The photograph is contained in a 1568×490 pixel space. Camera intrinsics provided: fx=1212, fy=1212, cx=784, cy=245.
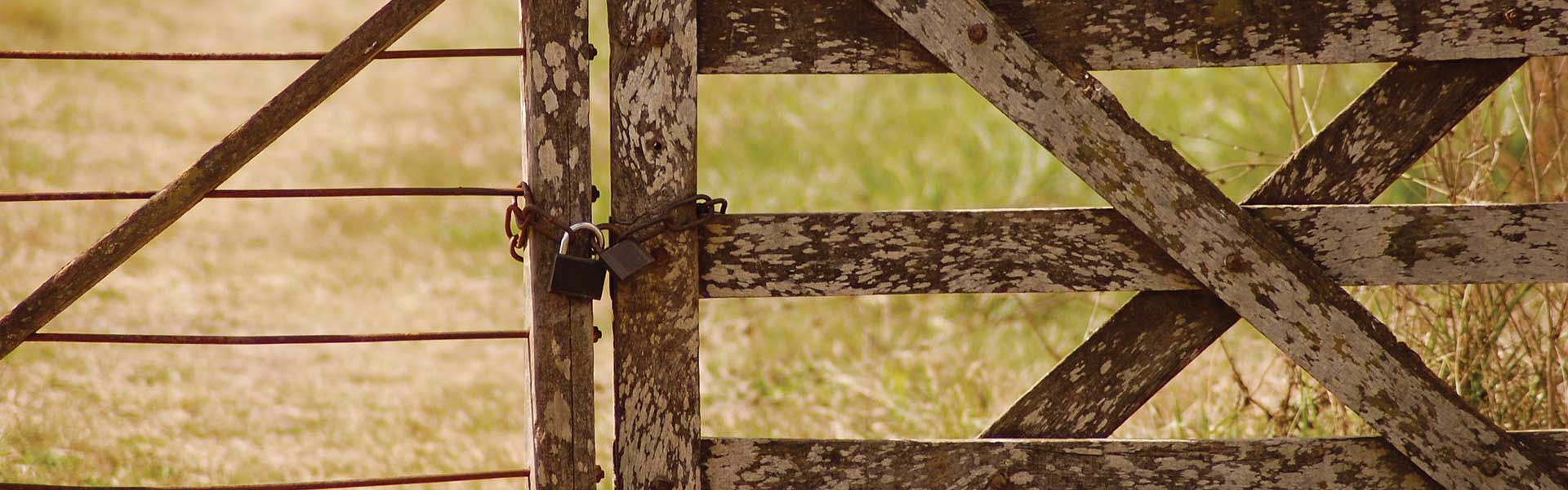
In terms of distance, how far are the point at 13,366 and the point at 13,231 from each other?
181 centimetres

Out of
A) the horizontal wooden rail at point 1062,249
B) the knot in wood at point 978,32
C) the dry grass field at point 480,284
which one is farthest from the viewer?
the dry grass field at point 480,284

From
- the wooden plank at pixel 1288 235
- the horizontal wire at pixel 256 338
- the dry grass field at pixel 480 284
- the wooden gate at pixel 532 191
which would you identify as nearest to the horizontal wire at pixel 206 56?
the wooden gate at pixel 532 191

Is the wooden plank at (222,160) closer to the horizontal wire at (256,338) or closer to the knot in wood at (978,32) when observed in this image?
the horizontal wire at (256,338)

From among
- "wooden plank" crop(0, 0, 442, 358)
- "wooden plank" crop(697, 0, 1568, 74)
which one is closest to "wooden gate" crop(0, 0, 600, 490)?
"wooden plank" crop(0, 0, 442, 358)

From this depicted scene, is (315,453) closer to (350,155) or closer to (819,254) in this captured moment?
(819,254)

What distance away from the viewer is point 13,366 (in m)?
4.08

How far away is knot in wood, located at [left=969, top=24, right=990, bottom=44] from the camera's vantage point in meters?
1.96

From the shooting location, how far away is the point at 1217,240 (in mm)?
2025

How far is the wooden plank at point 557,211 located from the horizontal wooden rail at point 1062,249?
9.7 inches

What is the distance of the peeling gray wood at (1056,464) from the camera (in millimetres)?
2170

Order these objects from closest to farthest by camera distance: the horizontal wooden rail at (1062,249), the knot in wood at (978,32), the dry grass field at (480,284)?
the knot in wood at (978,32)
the horizontal wooden rail at (1062,249)
the dry grass field at (480,284)

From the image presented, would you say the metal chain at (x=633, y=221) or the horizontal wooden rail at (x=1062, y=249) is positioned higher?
the metal chain at (x=633, y=221)

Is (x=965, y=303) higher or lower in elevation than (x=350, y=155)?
lower

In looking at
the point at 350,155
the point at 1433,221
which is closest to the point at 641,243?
the point at 1433,221
